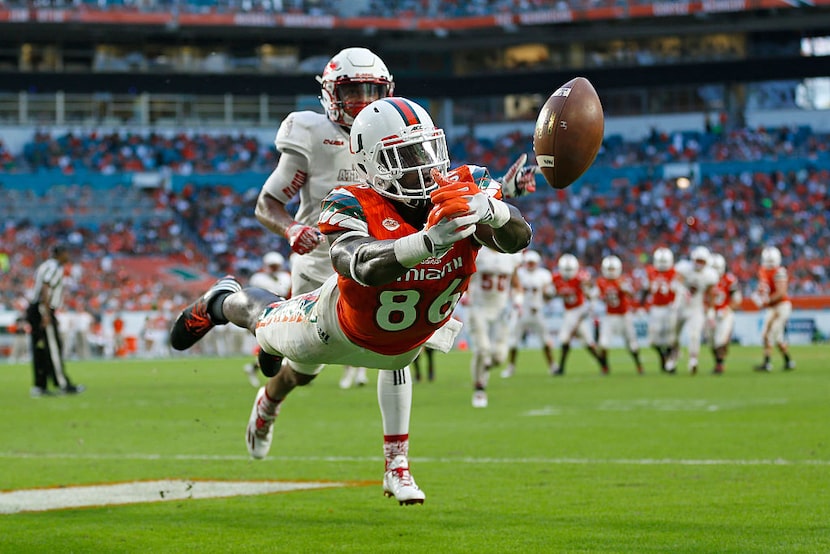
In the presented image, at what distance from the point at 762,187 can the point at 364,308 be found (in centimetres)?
3666

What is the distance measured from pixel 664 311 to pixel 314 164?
14825 millimetres

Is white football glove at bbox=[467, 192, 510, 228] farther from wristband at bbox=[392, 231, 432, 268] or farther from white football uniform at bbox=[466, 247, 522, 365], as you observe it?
white football uniform at bbox=[466, 247, 522, 365]

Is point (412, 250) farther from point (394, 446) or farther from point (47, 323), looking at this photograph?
point (47, 323)

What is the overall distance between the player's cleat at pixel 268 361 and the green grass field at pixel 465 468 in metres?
0.82

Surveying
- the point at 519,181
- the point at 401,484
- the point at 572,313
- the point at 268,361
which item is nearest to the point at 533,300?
the point at 572,313

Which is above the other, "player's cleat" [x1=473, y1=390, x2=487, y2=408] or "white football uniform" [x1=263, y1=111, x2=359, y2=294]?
"white football uniform" [x1=263, y1=111, x2=359, y2=294]

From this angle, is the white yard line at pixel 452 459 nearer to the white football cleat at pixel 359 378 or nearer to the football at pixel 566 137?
the football at pixel 566 137

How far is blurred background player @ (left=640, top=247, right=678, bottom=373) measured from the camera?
68.9 ft

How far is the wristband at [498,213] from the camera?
4715mm

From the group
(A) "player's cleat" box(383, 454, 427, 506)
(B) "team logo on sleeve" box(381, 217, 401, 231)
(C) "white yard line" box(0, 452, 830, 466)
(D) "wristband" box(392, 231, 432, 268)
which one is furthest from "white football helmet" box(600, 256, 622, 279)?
(D) "wristband" box(392, 231, 432, 268)

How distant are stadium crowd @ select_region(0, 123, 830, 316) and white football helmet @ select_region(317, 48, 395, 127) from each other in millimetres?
28478

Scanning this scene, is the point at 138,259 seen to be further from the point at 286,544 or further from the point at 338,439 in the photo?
the point at 286,544

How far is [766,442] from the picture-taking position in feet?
32.7

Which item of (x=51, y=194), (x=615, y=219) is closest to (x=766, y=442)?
(x=615, y=219)
